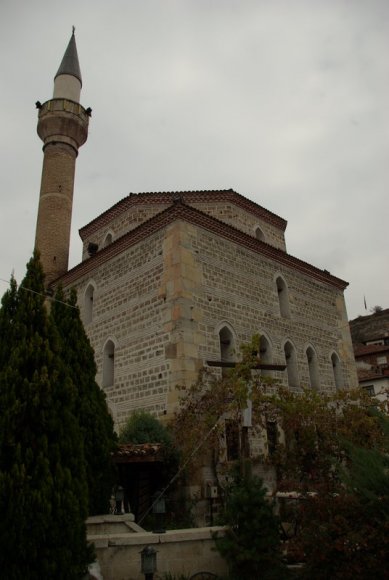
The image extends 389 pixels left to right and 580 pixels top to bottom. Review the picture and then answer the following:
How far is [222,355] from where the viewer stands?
36.8ft

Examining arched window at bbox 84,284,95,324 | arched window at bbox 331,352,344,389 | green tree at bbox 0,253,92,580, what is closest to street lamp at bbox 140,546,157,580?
green tree at bbox 0,253,92,580

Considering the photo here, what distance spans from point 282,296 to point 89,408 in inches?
291

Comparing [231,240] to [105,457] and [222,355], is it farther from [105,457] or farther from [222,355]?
[105,457]

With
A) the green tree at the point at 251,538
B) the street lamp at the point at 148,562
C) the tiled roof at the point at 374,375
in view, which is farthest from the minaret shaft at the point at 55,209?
the tiled roof at the point at 374,375

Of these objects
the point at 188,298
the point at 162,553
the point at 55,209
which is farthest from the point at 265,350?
the point at 55,209

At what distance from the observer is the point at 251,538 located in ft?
20.0

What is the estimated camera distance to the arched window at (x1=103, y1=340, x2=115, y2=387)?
12016 mm

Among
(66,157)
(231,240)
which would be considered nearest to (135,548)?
(231,240)

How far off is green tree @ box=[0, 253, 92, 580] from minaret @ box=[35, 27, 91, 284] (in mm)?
9238

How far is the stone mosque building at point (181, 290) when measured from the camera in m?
10.5

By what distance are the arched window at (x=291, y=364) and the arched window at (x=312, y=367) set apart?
0.78m

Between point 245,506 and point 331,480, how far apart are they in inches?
48.8

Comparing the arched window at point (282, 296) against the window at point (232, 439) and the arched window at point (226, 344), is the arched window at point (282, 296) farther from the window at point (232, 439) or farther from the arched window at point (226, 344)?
the window at point (232, 439)

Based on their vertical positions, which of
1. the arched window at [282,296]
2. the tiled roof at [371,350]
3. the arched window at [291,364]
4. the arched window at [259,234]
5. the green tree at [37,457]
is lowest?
the green tree at [37,457]
